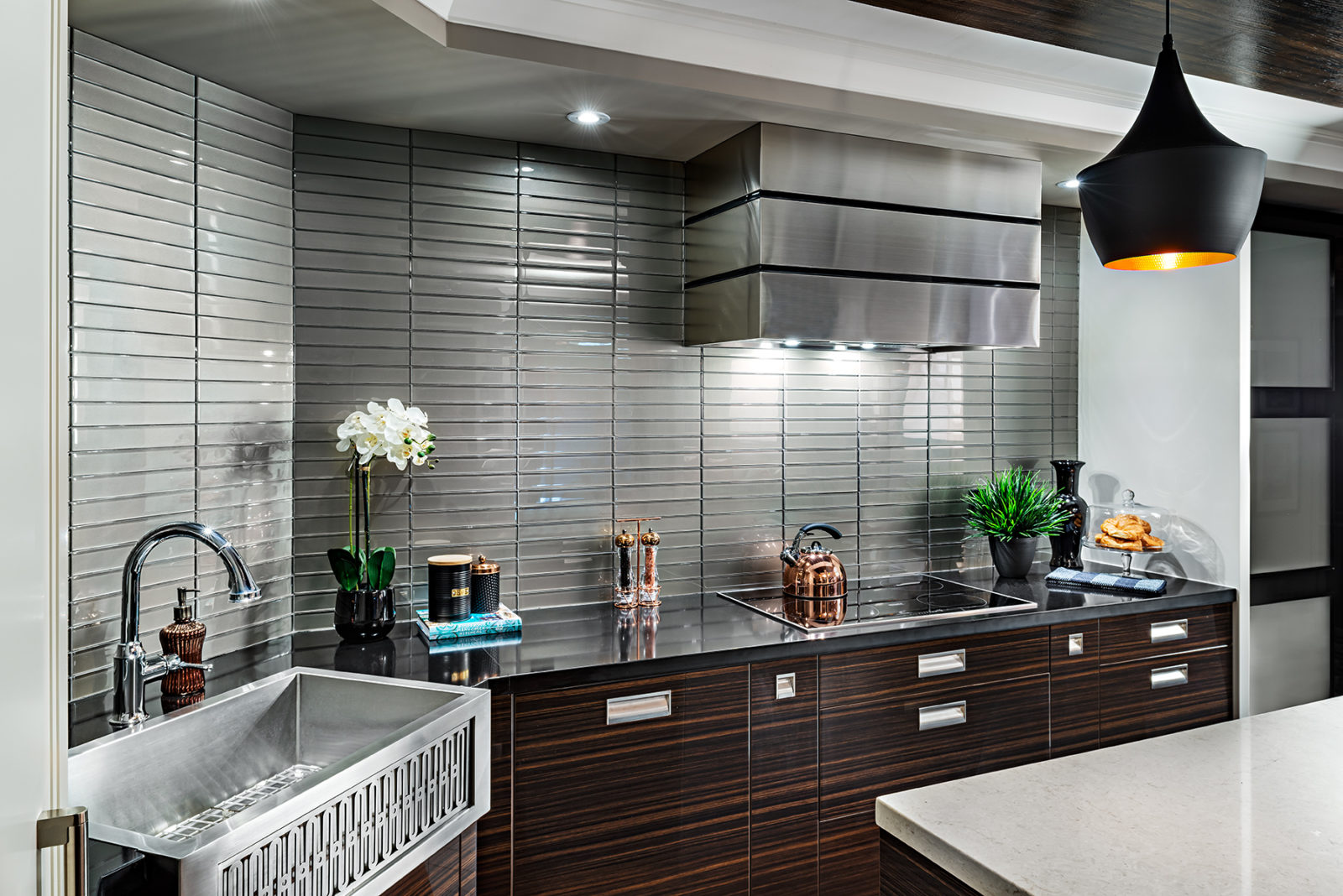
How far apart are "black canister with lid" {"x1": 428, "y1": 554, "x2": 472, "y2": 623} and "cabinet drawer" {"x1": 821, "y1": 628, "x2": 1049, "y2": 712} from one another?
3.19 ft

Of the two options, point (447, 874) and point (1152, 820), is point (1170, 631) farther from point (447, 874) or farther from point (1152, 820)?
point (447, 874)

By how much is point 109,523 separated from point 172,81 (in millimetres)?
1020

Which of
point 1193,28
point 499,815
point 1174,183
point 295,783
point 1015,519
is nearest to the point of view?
point 1174,183

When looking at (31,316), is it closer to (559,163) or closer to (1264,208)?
(559,163)

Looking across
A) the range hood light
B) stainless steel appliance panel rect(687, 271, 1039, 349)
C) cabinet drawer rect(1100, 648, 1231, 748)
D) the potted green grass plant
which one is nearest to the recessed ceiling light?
the range hood light

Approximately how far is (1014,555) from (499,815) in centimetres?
204

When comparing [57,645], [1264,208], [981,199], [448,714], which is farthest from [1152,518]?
[57,645]

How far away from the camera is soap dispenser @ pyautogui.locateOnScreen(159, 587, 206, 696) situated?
1.78 meters

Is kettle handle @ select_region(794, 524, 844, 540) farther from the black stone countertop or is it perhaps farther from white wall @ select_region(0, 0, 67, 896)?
white wall @ select_region(0, 0, 67, 896)

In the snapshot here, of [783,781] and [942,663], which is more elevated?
[942,663]

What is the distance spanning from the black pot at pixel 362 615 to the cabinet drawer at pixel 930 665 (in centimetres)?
117

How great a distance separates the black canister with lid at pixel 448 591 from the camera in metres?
2.29

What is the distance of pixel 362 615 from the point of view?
224 centimetres

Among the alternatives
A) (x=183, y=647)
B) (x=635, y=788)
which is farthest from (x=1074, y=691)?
(x=183, y=647)
